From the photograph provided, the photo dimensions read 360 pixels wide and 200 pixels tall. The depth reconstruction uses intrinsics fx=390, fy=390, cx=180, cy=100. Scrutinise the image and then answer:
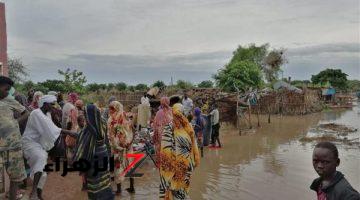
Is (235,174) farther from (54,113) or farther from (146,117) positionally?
(146,117)

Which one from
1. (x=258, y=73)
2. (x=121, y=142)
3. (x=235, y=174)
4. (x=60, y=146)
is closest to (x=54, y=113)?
(x=60, y=146)

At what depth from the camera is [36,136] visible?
5590 mm


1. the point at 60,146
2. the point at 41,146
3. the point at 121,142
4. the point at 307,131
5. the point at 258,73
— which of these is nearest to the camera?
the point at 41,146

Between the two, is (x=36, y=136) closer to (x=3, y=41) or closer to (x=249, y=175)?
(x=249, y=175)

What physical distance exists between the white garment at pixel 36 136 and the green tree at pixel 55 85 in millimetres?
21854

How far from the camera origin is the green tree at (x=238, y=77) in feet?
102

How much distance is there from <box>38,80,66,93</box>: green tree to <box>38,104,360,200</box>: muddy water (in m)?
16.3

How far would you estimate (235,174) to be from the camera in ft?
29.0

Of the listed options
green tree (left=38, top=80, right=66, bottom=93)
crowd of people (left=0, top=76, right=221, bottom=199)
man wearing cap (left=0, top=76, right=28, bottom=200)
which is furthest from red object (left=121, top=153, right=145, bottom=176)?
green tree (left=38, top=80, right=66, bottom=93)

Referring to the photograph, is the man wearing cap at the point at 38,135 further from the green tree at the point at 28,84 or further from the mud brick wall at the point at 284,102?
the green tree at the point at 28,84

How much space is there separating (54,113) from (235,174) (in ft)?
13.7

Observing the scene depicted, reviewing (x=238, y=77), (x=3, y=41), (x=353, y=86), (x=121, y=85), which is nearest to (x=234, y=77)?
(x=238, y=77)

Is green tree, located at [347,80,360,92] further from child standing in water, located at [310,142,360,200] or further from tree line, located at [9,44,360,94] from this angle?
child standing in water, located at [310,142,360,200]

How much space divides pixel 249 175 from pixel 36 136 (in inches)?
195
